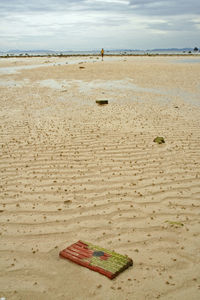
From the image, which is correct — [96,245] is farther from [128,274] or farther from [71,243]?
[128,274]

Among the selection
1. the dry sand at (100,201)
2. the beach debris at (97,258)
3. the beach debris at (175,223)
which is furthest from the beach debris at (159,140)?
the beach debris at (97,258)

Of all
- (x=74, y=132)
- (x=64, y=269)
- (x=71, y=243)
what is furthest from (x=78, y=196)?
(x=74, y=132)

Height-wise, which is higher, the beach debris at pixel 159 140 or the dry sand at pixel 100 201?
the beach debris at pixel 159 140

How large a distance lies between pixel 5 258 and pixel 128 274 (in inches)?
53.6

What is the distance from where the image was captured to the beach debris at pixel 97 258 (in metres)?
2.69

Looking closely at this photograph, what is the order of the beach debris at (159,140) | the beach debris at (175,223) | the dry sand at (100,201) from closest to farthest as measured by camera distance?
the dry sand at (100,201), the beach debris at (175,223), the beach debris at (159,140)

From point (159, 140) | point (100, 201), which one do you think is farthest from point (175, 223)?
point (159, 140)

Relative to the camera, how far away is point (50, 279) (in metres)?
2.66

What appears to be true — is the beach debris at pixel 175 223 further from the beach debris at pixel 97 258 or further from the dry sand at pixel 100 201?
the beach debris at pixel 97 258

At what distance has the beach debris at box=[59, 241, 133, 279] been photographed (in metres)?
2.69

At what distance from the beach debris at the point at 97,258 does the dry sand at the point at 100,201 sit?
0.25 feet

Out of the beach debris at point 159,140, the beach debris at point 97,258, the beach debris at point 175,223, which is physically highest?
the beach debris at point 159,140

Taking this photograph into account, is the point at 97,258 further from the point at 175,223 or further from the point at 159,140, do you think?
the point at 159,140

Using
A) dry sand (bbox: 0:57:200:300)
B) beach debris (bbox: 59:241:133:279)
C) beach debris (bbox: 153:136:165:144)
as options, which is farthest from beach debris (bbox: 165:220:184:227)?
beach debris (bbox: 153:136:165:144)
